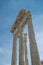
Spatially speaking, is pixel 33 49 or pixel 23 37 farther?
pixel 23 37

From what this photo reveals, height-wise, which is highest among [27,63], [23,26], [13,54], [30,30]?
[23,26]

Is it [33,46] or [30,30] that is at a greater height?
[30,30]

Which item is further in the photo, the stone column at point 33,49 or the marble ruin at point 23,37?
the marble ruin at point 23,37

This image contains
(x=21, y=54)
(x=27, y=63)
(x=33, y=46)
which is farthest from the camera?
(x=27, y=63)

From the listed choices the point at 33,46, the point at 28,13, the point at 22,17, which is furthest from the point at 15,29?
the point at 33,46

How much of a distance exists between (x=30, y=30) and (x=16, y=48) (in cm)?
633

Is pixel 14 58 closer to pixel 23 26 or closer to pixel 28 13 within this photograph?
pixel 23 26

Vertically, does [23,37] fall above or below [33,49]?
above

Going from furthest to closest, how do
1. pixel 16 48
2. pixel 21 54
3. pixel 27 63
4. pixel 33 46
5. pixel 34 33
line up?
pixel 16 48 < pixel 27 63 < pixel 21 54 < pixel 34 33 < pixel 33 46

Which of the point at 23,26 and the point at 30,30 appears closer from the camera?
the point at 30,30

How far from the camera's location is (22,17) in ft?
78.2

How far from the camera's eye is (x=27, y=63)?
78.1 feet

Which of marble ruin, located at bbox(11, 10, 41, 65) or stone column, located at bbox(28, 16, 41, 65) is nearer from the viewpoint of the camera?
stone column, located at bbox(28, 16, 41, 65)

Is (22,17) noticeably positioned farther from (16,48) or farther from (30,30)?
(16,48)
